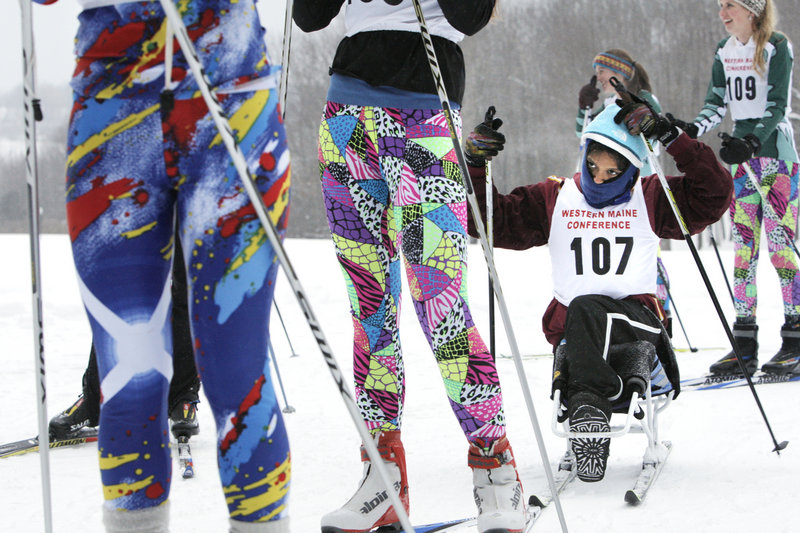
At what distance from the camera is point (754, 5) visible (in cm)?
497

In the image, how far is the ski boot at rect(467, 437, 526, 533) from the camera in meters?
2.24

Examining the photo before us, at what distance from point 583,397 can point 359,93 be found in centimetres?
122

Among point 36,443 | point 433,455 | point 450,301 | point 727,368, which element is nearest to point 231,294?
point 450,301

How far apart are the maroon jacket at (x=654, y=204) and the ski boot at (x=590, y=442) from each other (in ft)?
1.67

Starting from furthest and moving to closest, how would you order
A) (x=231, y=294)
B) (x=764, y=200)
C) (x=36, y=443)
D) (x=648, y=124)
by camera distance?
1. (x=764, y=200)
2. (x=36, y=443)
3. (x=648, y=124)
4. (x=231, y=294)

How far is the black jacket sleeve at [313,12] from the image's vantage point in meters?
2.39

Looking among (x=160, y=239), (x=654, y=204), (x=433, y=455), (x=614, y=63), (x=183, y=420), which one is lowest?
(x=433, y=455)

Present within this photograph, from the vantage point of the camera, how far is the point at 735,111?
5.23 m

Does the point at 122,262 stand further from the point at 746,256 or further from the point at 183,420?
the point at 746,256

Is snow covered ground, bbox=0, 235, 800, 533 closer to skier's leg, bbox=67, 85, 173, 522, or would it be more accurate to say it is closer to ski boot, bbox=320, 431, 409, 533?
ski boot, bbox=320, 431, 409, 533

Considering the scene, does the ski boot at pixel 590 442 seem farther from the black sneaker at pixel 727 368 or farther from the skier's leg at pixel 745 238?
the skier's leg at pixel 745 238

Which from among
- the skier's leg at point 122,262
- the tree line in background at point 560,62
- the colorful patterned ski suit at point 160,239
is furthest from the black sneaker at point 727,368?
the tree line in background at point 560,62

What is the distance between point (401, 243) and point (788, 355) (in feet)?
11.4

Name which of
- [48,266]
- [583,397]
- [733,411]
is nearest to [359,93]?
[583,397]
